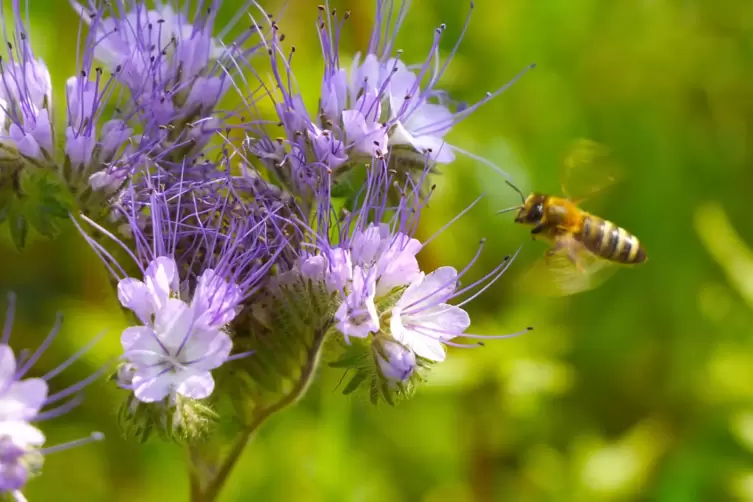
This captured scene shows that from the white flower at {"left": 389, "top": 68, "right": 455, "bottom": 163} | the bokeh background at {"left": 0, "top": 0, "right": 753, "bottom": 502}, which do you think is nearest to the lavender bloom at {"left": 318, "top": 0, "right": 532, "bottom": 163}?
the white flower at {"left": 389, "top": 68, "right": 455, "bottom": 163}


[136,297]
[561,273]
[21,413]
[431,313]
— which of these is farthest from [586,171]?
[21,413]

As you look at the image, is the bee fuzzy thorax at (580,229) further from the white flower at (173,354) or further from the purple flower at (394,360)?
the white flower at (173,354)

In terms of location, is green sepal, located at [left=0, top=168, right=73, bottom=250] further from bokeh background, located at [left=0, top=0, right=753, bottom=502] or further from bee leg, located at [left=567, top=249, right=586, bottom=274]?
bee leg, located at [left=567, top=249, right=586, bottom=274]

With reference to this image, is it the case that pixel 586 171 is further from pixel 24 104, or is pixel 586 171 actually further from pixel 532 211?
pixel 24 104

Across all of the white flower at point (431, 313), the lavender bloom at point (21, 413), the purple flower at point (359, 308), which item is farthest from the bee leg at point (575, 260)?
the lavender bloom at point (21, 413)

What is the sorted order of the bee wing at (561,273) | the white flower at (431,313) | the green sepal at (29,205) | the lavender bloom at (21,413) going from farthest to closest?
the bee wing at (561,273) → the green sepal at (29,205) → the white flower at (431,313) → the lavender bloom at (21,413)

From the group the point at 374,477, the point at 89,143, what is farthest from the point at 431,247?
the point at 89,143

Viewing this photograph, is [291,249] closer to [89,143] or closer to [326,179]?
[326,179]
